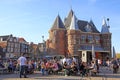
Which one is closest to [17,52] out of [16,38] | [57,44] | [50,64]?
[16,38]

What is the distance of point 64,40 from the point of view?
6066 centimetres

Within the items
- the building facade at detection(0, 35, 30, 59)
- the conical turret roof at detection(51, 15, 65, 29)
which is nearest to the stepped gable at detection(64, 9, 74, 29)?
the conical turret roof at detection(51, 15, 65, 29)

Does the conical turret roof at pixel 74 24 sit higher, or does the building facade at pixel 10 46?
the conical turret roof at pixel 74 24

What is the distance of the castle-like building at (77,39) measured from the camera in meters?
57.5

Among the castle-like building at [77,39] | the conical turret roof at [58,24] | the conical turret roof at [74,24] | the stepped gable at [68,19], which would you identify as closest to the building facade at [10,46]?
the castle-like building at [77,39]

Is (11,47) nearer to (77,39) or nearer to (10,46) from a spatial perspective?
(10,46)

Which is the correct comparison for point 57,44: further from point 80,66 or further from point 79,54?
point 80,66

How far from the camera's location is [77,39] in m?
57.9

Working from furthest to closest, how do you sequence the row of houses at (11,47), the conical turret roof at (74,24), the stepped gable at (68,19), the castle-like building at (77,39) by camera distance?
the row of houses at (11,47), the stepped gable at (68,19), the conical turret roof at (74,24), the castle-like building at (77,39)

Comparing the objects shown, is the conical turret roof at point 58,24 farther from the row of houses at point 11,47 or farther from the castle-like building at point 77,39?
the row of houses at point 11,47

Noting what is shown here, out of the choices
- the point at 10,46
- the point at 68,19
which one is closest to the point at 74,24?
the point at 68,19

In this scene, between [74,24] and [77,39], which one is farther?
[74,24]

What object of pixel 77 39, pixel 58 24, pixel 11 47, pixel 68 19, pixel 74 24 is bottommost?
pixel 11 47

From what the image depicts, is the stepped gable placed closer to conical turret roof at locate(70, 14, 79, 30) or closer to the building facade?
conical turret roof at locate(70, 14, 79, 30)
